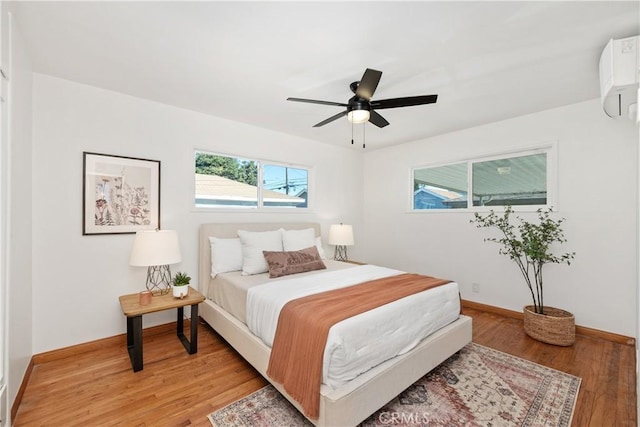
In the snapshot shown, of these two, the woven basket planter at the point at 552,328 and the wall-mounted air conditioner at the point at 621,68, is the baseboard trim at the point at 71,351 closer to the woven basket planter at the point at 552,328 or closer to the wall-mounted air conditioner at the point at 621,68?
the woven basket planter at the point at 552,328

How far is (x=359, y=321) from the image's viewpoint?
1.81 metres

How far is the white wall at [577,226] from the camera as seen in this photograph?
2.84 metres

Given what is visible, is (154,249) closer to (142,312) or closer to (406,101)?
(142,312)

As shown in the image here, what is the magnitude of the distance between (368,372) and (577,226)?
300 centimetres

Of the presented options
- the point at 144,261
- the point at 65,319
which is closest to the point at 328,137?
the point at 144,261

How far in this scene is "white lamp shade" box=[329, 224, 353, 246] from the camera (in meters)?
4.41

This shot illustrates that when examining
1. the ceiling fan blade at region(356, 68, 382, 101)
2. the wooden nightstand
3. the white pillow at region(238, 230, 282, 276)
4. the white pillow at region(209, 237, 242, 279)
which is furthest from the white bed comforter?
the ceiling fan blade at region(356, 68, 382, 101)

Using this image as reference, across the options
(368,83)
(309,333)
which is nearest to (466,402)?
(309,333)

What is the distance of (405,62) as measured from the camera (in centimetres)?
226

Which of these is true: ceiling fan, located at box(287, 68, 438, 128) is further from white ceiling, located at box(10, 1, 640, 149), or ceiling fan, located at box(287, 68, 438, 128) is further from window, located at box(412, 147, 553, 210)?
window, located at box(412, 147, 553, 210)

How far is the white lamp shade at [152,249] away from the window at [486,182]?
12.1 feet

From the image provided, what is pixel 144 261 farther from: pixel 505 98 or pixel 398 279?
pixel 505 98

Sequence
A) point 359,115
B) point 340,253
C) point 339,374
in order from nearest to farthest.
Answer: point 339,374 < point 359,115 < point 340,253

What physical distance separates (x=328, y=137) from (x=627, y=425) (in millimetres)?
4099
